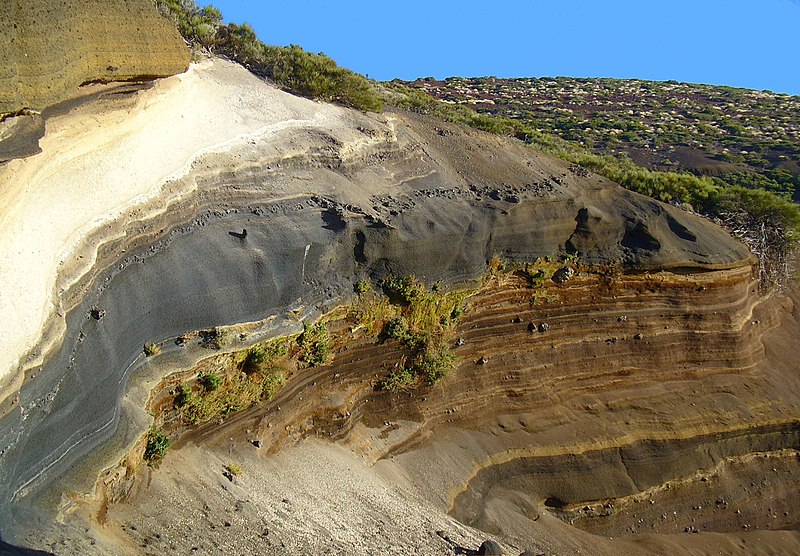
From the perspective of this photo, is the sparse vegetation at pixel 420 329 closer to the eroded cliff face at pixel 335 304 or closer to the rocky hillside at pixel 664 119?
the eroded cliff face at pixel 335 304

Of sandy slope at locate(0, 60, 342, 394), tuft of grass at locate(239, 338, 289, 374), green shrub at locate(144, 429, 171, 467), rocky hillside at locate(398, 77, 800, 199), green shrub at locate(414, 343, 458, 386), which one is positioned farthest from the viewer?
rocky hillside at locate(398, 77, 800, 199)

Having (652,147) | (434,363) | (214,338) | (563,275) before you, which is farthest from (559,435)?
(652,147)

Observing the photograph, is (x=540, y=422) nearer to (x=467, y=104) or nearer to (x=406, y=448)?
(x=406, y=448)

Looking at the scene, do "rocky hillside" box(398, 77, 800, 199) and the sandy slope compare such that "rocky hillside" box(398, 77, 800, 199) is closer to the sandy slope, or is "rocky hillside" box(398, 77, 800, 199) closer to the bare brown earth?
the bare brown earth

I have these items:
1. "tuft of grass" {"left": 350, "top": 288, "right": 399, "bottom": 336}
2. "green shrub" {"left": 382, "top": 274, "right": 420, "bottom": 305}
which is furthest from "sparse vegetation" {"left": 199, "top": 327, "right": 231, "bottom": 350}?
"green shrub" {"left": 382, "top": 274, "right": 420, "bottom": 305}

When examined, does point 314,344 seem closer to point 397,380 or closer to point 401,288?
point 401,288

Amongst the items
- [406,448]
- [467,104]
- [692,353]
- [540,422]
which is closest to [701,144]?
[467,104]

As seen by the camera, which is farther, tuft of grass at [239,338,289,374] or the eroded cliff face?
tuft of grass at [239,338,289,374]
